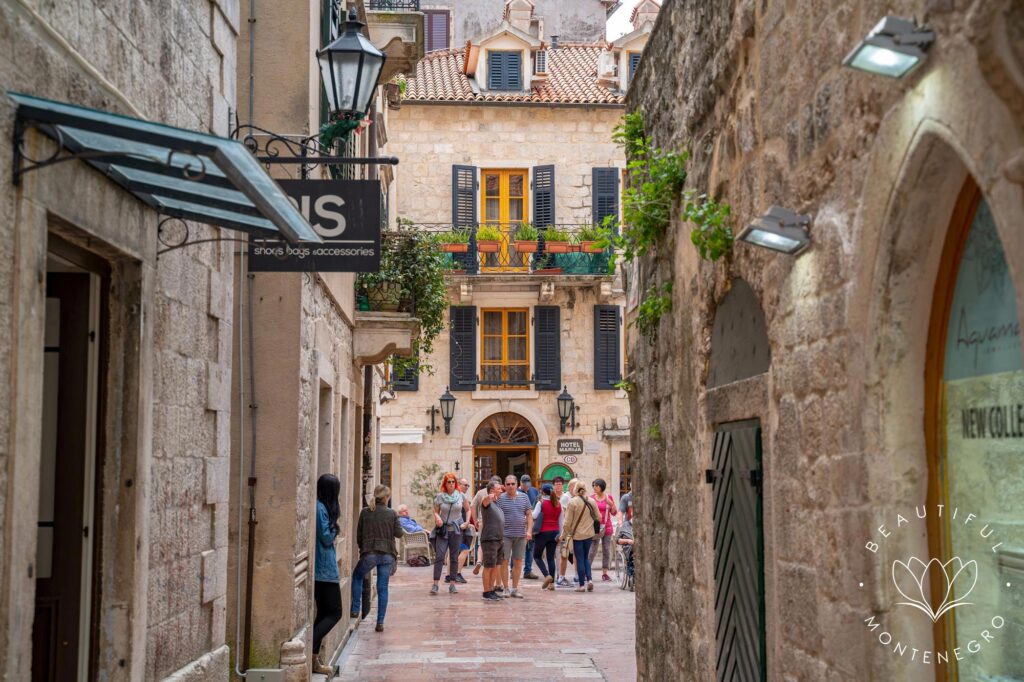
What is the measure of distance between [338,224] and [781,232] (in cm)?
363

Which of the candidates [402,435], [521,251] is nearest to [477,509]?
[402,435]

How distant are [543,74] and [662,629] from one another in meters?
24.7

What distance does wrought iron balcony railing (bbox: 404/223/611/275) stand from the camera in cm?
2902

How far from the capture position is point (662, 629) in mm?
8219

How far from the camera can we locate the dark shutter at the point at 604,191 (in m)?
29.6

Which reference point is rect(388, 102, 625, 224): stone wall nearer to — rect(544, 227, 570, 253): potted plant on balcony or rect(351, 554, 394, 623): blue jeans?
rect(544, 227, 570, 253): potted plant on balcony

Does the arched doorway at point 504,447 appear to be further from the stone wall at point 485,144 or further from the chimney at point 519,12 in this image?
the chimney at point 519,12

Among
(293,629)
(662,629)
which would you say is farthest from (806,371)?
(293,629)

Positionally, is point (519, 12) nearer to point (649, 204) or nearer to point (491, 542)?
point (491, 542)

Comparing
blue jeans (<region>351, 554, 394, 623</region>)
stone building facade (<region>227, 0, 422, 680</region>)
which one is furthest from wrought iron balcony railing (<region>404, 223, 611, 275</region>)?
stone building facade (<region>227, 0, 422, 680</region>)

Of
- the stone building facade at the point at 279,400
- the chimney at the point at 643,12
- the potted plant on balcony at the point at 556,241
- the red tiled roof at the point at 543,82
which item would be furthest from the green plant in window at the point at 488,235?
the stone building facade at the point at 279,400

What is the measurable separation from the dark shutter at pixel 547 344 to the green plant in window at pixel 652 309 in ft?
68.1

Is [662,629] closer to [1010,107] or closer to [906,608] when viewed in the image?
[906,608]

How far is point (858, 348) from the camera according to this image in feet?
14.1
